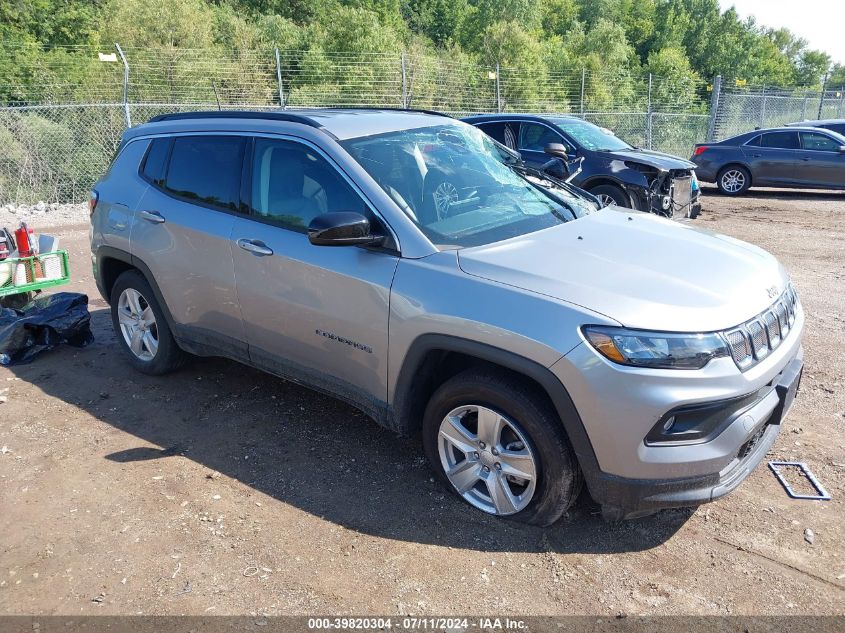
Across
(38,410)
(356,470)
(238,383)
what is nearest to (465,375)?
(356,470)

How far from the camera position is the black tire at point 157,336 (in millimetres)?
4824

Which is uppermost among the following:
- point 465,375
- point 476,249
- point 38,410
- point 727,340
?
point 476,249

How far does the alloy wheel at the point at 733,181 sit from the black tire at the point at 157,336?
13.2 m

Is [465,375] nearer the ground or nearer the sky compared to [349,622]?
nearer the sky

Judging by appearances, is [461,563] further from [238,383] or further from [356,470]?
[238,383]

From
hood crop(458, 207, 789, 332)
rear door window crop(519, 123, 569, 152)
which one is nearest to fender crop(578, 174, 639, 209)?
rear door window crop(519, 123, 569, 152)

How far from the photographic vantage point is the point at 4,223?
1132cm

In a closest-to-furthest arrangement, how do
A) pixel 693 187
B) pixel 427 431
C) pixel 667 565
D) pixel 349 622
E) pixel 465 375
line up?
pixel 349 622 < pixel 667 565 < pixel 465 375 < pixel 427 431 < pixel 693 187

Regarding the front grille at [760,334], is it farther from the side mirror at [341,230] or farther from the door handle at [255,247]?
the door handle at [255,247]

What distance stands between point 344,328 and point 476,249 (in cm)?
81

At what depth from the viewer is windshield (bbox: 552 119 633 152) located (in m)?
10.2

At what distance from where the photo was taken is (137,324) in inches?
201

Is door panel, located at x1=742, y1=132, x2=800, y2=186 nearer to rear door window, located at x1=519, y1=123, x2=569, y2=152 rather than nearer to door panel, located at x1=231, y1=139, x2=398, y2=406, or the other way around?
rear door window, located at x1=519, y1=123, x2=569, y2=152

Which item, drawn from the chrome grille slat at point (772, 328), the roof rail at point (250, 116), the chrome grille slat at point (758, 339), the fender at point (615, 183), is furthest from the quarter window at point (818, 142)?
the roof rail at point (250, 116)
